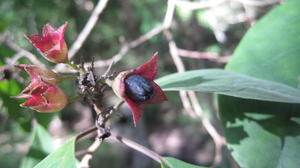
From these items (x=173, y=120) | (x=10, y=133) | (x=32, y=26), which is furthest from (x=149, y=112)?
(x=32, y=26)

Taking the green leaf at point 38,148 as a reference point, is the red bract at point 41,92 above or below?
above

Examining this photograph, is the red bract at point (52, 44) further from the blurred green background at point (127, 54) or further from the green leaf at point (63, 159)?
the green leaf at point (63, 159)

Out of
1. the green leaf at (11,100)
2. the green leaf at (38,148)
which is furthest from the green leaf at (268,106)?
the green leaf at (11,100)

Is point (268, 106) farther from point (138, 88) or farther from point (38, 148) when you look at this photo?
point (38, 148)

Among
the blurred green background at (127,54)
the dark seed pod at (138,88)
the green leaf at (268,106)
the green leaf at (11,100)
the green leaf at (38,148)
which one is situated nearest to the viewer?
the dark seed pod at (138,88)

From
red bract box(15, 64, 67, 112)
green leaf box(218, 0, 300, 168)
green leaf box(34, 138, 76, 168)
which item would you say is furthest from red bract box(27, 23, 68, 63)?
green leaf box(218, 0, 300, 168)

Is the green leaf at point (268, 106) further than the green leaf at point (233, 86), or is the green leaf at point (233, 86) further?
the green leaf at point (268, 106)

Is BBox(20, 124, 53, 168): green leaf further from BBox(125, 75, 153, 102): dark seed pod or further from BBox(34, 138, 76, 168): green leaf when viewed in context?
BBox(125, 75, 153, 102): dark seed pod
